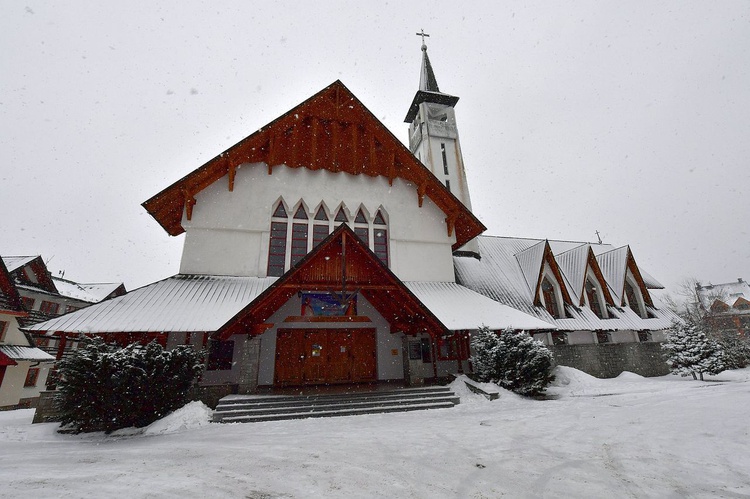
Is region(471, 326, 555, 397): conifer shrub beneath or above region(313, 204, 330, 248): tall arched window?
beneath

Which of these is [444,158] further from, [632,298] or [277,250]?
[277,250]

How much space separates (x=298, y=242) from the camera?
49.6 ft

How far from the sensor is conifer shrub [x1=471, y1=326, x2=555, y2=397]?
454 inches

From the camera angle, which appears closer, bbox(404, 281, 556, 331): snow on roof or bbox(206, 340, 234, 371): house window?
bbox(206, 340, 234, 371): house window

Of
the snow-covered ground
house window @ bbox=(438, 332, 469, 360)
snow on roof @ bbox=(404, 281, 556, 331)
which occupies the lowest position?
the snow-covered ground

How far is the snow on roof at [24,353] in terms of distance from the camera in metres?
22.6

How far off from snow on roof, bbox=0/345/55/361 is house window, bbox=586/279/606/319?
37.1 meters

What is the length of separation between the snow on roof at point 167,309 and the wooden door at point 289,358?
2.29m

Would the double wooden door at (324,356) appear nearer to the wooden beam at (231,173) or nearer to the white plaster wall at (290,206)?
the white plaster wall at (290,206)

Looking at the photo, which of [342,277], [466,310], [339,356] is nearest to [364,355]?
[339,356]

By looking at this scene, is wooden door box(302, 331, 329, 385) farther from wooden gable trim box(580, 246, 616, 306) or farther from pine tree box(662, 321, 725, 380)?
pine tree box(662, 321, 725, 380)

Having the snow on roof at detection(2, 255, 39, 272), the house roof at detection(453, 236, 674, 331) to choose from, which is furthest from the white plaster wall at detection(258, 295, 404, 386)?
the snow on roof at detection(2, 255, 39, 272)

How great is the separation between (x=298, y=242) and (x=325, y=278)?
4258 millimetres

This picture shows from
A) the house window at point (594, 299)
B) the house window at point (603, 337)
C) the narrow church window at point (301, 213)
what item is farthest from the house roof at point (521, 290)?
the narrow church window at point (301, 213)
